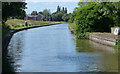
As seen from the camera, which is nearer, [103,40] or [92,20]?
[103,40]

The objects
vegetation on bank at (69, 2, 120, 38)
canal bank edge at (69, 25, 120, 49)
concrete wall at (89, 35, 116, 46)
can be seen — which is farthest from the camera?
vegetation on bank at (69, 2, 120, 38)

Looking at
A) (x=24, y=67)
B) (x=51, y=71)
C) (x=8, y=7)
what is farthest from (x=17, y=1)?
(x=51, y=71)

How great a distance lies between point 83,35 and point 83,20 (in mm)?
3861

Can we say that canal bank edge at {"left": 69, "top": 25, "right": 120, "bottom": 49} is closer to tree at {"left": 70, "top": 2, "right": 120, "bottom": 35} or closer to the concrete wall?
the concrete wall

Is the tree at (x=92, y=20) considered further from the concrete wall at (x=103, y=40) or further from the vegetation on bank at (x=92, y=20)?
the concrete wall at (x=103, y=40)

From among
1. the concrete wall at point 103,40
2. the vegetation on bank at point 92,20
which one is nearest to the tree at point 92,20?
the vegetation on bank at point 92,20

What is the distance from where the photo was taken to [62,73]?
508 inches

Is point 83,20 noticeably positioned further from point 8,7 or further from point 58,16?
point 58,16

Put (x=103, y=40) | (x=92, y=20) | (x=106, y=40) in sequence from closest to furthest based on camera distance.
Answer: (x=106, y=40), (x=103, y=40), (x=92, y=20)

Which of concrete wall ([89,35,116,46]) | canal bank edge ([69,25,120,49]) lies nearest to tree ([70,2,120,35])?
canal bank edge ([69,25,120,49])

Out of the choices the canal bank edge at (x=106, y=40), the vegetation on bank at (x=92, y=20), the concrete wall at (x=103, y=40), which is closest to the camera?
the canal bank edge at (x=106, y=40)

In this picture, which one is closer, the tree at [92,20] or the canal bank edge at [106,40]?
the canal bank edge at [106,40]

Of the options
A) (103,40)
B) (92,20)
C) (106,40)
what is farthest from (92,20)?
(106,40)

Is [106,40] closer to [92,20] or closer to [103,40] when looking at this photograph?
[103,40]
